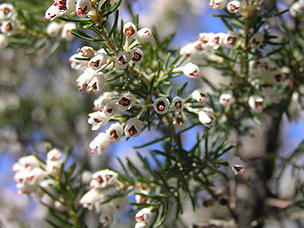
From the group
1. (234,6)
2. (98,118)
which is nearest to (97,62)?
(98,118)

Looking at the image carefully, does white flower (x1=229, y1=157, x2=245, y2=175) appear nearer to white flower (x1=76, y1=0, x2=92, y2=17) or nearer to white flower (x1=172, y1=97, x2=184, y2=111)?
white flower (x1=172, y1=97, x2=184, y2=111)

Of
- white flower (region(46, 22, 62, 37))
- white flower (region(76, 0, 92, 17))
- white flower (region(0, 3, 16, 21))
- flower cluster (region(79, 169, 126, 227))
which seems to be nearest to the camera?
white flower (region(76, 0, 92, 17))

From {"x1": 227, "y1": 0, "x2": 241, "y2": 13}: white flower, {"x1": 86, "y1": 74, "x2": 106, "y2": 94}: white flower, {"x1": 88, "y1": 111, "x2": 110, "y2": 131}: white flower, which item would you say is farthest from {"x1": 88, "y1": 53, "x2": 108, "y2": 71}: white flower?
{"x1": 227, "y1": 0, "x2": 241, "y2": 13}: white flower

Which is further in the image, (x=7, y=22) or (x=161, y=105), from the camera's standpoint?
(x=7, y=22)

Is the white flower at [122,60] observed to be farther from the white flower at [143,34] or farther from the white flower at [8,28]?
the white flower at [8,28]

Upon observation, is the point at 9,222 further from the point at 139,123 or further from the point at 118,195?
the point at 139,123

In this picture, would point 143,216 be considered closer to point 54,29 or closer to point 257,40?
point 257,40
